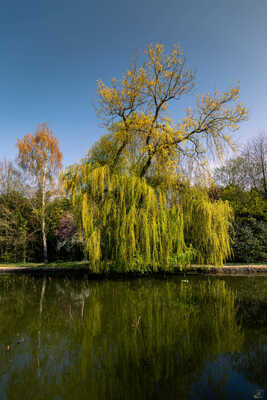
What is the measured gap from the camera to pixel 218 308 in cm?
423

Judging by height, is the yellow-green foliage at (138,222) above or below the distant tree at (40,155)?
below

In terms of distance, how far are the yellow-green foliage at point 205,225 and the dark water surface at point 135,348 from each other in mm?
2649

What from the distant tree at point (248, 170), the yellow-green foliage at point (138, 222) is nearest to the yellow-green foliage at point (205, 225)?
the yellow-green foliage at point (138, 222)

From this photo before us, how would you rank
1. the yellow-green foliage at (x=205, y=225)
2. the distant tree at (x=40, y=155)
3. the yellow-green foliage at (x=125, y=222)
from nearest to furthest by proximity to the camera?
the yellow-green foliage at (x=125, y=222) < the yellow-green foliage at (x=205, y=225) < the distant tree at (x=40, y=155)

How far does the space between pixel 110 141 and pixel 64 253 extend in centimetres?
859

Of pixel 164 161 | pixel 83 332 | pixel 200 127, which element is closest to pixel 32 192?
pixel 164 161

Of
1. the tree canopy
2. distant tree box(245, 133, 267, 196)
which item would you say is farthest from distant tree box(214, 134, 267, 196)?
the tree canopy

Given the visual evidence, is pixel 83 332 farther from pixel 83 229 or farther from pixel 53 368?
pixel 83 229

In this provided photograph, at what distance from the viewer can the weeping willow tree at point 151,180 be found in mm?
7172

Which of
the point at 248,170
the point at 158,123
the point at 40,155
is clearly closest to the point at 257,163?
the point at 248,170

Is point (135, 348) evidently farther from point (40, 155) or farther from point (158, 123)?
point (40, 155)

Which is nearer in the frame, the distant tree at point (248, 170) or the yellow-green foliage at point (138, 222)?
the yellow-green foliage at point (138, 222)

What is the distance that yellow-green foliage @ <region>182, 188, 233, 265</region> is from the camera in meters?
7.54

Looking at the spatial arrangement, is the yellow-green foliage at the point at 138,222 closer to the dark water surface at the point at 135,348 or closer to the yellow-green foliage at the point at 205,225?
the yellow-green foliage at the point at 205,225
